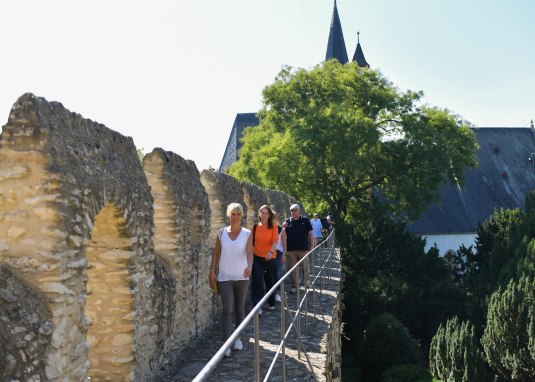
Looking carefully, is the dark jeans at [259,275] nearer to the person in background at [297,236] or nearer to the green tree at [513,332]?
the person in background at [297,236]

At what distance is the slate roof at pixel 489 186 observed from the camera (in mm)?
45281

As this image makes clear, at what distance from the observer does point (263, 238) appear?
868 centimetres

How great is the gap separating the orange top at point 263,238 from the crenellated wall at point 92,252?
70 cm

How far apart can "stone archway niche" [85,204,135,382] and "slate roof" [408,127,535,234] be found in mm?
39107

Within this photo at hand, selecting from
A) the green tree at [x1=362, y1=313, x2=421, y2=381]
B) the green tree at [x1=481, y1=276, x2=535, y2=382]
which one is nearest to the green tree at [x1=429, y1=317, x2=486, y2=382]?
the green tree at [x1=481, y1=276, x2=535, y2=382]

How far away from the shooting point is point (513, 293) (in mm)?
17859

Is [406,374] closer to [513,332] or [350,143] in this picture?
[513,332]

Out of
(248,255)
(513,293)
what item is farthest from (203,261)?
(513,293)

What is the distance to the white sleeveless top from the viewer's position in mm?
7016

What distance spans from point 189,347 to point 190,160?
7.26ft

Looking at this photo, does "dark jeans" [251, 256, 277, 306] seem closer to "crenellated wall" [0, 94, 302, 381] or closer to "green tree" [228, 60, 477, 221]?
"crenellated wall" [0, 94, 302, 381]

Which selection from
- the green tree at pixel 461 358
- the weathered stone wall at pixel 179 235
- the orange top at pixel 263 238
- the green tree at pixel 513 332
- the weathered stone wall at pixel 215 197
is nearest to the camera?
the weathered stone wall at pixel 179 235

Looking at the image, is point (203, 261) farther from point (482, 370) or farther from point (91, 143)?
point (482, 370)

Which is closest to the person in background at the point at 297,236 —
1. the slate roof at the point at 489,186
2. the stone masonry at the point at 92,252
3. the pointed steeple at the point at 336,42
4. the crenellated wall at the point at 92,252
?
the stone masonry at the point at 92,252
